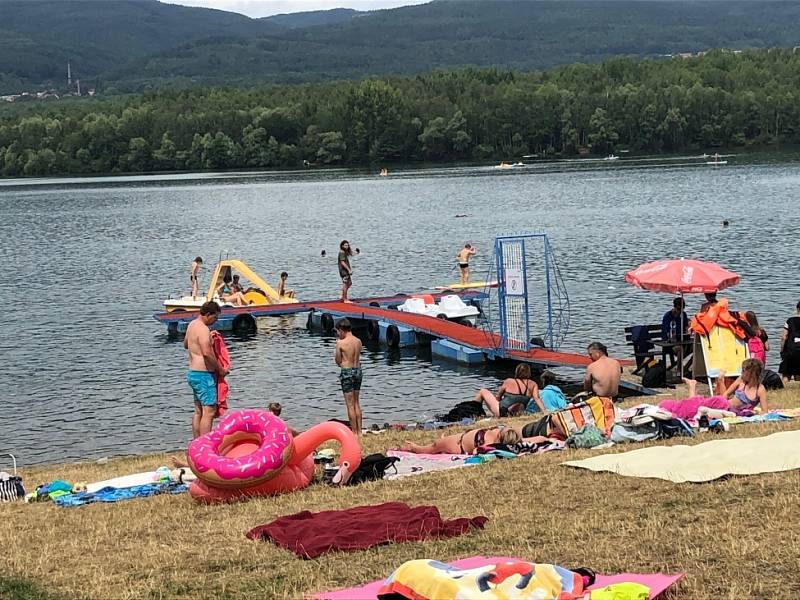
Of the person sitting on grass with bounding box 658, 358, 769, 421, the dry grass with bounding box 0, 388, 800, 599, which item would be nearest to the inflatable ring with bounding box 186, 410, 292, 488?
the dry grass with bounding box 0, 388, 800, 599

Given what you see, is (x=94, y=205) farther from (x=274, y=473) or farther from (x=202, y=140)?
→ (x=274, y=473)

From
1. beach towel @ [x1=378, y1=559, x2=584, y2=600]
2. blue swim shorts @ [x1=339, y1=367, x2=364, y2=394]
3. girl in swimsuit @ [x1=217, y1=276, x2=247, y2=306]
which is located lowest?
girl in swimsuit @ [x1=217, y1=276, x2=247, y2=306]

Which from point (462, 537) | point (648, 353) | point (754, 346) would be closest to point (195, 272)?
point (648, 353)

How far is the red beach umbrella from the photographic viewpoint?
18.9 m

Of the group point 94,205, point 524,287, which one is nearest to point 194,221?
point 94,205

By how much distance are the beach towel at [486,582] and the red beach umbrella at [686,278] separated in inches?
478

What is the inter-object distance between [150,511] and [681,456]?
4.76 metres

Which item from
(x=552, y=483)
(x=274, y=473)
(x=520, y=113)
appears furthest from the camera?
(x=520, y=113)

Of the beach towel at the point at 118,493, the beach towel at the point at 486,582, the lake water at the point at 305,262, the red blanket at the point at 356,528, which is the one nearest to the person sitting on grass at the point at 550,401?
the lake water at the point at 305,262

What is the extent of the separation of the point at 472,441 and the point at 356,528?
4.01 metres

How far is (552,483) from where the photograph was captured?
10.8m

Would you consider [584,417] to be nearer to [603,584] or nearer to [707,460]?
[707,460]

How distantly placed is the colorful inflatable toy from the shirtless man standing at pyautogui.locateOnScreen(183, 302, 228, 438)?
289 centimetres

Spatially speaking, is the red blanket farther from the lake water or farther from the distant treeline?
the distant treeline
